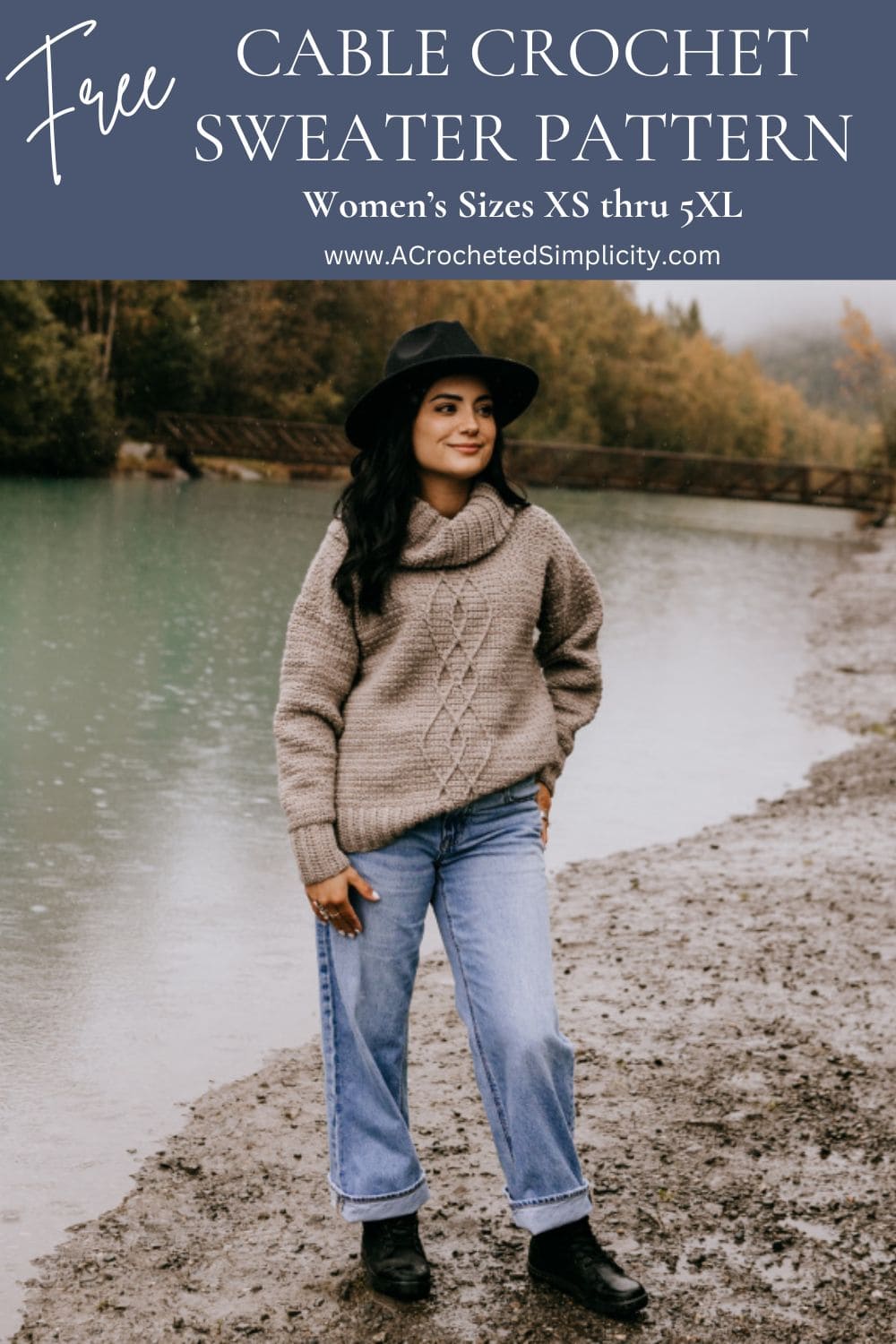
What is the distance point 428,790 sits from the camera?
3.01 metres

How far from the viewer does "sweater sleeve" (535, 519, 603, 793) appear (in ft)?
10.6

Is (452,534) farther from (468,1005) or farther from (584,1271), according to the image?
(584,1271)

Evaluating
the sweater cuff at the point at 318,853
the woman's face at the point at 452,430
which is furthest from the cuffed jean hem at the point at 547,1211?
the woman's face at the point at 452,430

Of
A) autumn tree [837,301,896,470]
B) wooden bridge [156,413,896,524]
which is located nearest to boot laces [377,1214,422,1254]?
wooden bridge [156,413,896,524]

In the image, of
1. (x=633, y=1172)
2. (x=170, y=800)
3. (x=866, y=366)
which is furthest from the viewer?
(x=866, y=366)

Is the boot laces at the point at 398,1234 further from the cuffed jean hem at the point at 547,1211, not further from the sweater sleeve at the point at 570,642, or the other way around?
the sweater sleeve at the point at 570,642

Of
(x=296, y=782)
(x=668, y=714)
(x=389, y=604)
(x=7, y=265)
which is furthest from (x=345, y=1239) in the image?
(x=7, y=265)

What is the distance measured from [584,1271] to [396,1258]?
37cm

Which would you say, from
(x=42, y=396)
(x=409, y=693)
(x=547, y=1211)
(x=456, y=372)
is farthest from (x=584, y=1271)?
(x=42, y=396)

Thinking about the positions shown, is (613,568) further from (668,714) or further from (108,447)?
(108,447)

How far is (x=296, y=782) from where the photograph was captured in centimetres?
303

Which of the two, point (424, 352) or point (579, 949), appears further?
point (579, 949)

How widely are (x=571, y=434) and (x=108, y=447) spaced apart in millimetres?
44505

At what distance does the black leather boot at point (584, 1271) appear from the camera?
305 cm
